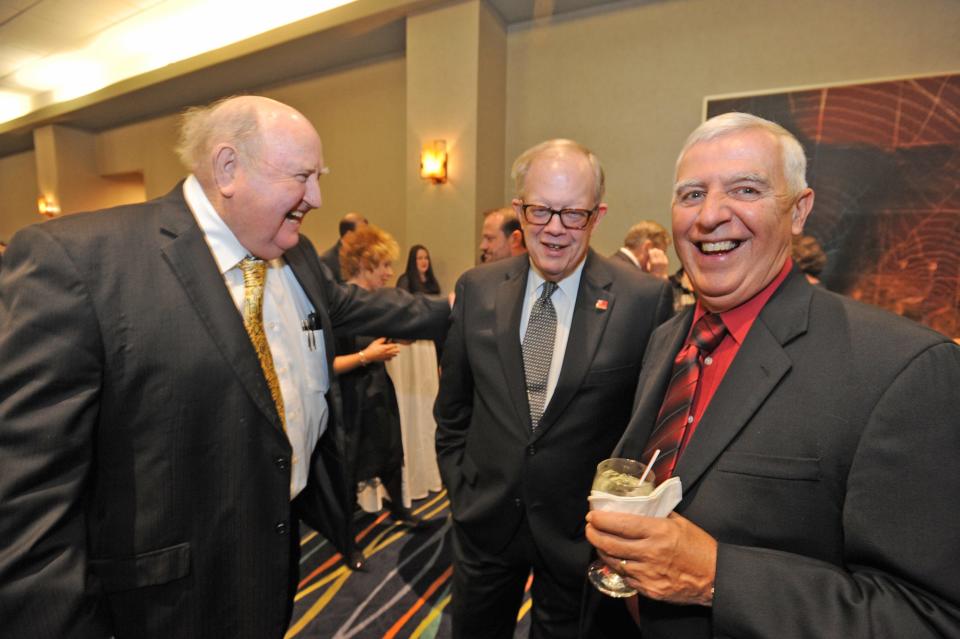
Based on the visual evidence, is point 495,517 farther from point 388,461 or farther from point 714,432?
point 388,461

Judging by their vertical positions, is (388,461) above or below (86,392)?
below

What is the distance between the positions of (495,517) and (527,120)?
4900 millimetres

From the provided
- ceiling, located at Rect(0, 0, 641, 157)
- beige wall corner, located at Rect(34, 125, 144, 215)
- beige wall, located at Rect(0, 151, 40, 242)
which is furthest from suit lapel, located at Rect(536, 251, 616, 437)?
beige wall, located at Rect(0, 151, 40, 242)

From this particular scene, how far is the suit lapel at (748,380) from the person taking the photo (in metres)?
0.96

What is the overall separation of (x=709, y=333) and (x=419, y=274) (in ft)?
14.3

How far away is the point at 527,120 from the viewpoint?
18.3 ft

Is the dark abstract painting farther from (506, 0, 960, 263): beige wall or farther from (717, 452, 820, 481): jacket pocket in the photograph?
(717, 452, 820, 481): jacket pocket

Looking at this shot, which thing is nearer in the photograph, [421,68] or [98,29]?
[421,68]

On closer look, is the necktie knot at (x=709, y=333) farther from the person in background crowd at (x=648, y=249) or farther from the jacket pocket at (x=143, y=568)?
the person in background crowd at (x=648, y=249)

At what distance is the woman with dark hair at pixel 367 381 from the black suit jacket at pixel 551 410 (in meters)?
1.20

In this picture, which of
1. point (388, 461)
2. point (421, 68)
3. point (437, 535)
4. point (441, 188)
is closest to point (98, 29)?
point (421, 68)

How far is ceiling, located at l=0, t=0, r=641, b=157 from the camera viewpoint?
5367 millimetres

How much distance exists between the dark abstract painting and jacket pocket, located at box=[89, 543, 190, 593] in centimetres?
494

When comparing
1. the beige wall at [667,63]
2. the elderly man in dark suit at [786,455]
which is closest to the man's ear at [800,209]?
the elderly man in dark suit at [786,455]
